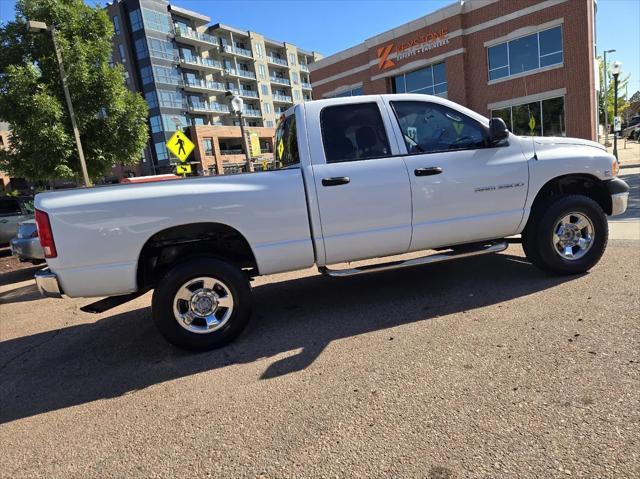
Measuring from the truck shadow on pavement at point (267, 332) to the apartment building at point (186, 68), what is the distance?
1880 inches

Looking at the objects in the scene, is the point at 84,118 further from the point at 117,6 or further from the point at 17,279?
the point at 117,6

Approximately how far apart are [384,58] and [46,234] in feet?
95.4

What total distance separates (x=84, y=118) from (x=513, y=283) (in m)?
12.4

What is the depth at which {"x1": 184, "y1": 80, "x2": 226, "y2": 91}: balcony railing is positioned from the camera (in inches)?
2383

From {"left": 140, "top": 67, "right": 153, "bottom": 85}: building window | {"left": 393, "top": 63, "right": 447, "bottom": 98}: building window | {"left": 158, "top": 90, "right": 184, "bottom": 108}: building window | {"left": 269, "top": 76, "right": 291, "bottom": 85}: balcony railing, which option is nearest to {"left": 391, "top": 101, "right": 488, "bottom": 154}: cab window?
{"left": 393, "top": 63, "right": 447, "bottom": 98}: building window

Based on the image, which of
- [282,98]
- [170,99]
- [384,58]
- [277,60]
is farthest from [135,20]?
[384,58]

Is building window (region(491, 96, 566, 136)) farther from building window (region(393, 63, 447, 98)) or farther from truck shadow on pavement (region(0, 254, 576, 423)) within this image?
truck shadow on pavement (region(0, 254, 576, 423))

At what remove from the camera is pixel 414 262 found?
13.9 ft

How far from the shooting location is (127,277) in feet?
12.2

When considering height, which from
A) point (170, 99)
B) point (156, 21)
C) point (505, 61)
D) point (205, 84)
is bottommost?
point (505, 61)

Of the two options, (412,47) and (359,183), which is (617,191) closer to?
(359,183)

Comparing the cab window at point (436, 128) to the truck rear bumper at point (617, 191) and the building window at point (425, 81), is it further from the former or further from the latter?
the building window at point (425, 81)

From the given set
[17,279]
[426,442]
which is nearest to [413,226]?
[426,442]

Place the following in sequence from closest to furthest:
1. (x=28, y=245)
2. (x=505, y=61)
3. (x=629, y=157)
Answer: (x=28, y=245), (x=629, y=157), (x=505, y=61)
